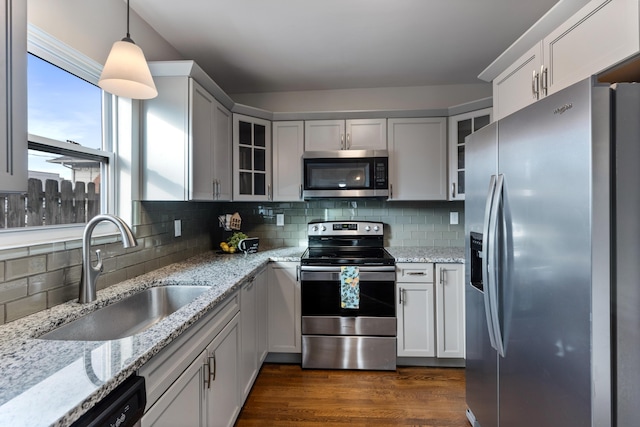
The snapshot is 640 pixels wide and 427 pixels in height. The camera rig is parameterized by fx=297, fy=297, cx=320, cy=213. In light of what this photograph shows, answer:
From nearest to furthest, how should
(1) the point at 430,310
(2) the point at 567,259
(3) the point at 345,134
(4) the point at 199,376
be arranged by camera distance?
(2) the point at 567,259 < (4) the point at 199,376 < (1) the point at 430,310 < (3) the point at 345,134

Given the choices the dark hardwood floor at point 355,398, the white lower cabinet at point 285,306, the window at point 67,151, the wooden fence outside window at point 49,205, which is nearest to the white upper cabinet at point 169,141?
the window at point 67,151

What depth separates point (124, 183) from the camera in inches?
69.9

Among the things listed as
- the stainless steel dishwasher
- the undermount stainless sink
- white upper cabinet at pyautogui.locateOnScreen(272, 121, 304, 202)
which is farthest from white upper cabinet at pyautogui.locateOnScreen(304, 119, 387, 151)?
the stainless steel dishwasher

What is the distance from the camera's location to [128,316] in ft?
4.82

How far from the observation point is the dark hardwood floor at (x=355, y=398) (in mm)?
1821

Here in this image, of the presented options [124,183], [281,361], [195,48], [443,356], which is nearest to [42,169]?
[124,183]

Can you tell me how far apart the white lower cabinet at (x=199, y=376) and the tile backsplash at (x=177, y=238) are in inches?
24.9

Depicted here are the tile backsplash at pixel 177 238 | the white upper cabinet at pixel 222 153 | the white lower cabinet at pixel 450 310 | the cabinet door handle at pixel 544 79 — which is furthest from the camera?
the white lower cabinet at pixel 450 310

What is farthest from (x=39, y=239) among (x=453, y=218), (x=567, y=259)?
(x=453, y=218)

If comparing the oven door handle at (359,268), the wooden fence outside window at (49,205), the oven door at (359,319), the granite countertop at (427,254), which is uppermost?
the wooden fence outside window at (49,205)

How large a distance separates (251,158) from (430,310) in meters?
2.00

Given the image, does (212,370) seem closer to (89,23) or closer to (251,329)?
(251,329)

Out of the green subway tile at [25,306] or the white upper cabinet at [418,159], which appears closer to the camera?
the green subway tile at [25,306]

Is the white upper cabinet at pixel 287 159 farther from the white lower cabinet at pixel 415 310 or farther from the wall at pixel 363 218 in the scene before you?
the white lower cabinet at pixel 415 310
